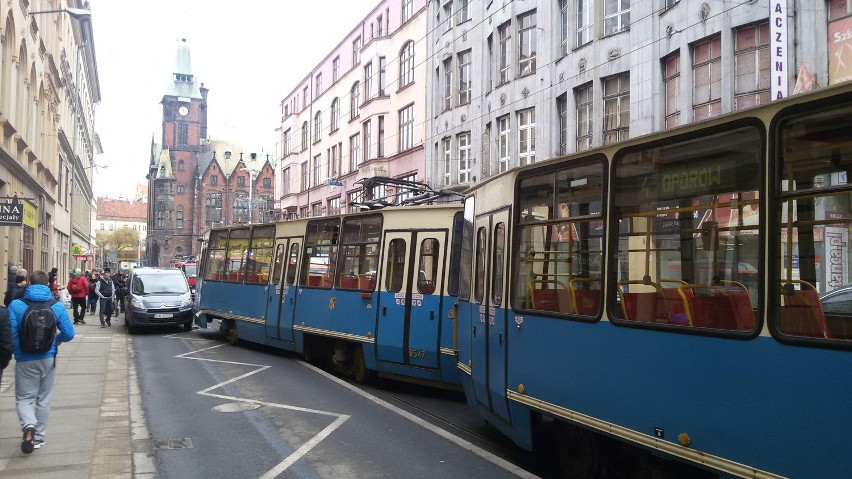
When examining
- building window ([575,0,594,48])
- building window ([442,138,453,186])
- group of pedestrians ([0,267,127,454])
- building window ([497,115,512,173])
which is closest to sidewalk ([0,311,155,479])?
group of pedestrians ([0,267,127,454])

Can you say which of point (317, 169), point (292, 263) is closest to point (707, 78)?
point (292, 263)

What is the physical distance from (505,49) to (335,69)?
952 inches

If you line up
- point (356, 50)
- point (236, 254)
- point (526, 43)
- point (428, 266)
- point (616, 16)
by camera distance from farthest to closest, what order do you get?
1. point (356, 50)
2. point (526, 43)
3. point (616, 16)
4. point (236, 254)
5. point (428, 266)

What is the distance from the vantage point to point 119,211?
538 feet

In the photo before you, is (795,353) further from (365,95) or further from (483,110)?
(365,95)

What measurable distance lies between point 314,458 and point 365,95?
3684cm

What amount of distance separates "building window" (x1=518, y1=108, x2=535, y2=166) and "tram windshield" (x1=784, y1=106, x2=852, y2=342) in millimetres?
20631

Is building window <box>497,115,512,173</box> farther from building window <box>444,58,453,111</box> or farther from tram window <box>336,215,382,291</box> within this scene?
tram window <box>336,215,382,291</box>

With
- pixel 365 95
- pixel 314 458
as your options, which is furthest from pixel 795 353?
pixel 365 95

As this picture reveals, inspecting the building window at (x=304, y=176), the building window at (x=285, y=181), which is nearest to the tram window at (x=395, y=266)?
the building window at (x=304, y=176)

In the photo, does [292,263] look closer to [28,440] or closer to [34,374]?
[34,374]

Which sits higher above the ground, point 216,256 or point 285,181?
point 285,181

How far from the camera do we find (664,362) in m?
5.10

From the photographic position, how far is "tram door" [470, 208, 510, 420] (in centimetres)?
737
